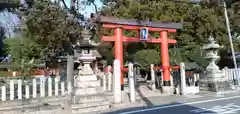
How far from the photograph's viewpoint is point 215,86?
13266mm

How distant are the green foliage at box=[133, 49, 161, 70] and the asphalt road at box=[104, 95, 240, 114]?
9.97 metres

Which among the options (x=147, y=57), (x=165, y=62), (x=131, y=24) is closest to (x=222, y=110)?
(x=165, y=62)

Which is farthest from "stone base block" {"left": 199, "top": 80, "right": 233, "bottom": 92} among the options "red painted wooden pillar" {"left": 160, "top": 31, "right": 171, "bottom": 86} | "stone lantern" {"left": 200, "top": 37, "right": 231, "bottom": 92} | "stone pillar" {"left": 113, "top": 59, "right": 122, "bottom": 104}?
"stone pillar" {"left": 113, "top": 59, "right": 122, "bottom": 104}

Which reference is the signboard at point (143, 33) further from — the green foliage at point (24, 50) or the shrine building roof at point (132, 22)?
the green foliage at point (24, 50)

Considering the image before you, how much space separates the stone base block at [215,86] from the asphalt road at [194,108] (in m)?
2.94

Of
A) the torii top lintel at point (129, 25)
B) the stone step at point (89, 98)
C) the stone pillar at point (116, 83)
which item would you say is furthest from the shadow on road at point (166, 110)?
the torii top lintel at point (129, 25)

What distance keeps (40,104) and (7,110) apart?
1072 millimetres

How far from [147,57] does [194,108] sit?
11.4m

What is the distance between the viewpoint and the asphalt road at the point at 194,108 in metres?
8.50

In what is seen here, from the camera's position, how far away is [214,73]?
13.6 metres

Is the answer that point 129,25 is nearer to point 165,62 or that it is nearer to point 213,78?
point 165,62

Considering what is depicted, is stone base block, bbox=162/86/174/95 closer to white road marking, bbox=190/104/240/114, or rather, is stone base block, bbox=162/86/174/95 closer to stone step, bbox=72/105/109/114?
white road marking, bbox=190/104/240/114

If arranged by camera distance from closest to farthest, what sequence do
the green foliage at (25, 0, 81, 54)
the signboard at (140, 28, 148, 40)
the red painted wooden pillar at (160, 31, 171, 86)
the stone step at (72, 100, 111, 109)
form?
the stone step at (72, 100, 111, 109) → the red painted wooden pillar at (160, 31, 171, 86) → the signboard at (140, 28, 148, 40) → the green foliage at (25, 0, 81, 54)

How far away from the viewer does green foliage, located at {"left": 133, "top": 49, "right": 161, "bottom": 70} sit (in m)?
20.3
